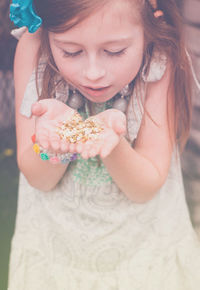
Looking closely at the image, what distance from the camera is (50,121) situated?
0.93 m


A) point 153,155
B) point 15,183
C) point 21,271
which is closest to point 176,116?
point 153,155

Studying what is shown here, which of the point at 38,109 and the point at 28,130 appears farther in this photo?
the point at 28,130

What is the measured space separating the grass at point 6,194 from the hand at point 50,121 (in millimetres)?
1008

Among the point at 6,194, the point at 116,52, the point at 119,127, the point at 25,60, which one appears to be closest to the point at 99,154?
the point at 119,127

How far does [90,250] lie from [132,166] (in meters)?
0.36

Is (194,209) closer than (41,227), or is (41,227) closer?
(41,227)

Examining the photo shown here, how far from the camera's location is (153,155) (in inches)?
46.4

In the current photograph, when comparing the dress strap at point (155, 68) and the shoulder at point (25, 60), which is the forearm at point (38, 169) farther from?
the dress strap at point (155, 68)

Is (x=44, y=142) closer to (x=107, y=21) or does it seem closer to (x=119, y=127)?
(x=119, y=127)

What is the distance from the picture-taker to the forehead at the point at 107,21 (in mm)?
896

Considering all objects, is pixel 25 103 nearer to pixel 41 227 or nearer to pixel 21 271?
pixel 41 227

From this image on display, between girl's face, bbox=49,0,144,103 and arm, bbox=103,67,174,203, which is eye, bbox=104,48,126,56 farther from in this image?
arm, bbox=103,67,174,203

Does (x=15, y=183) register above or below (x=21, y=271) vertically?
below

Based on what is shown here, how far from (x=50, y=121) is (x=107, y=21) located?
276 mm
